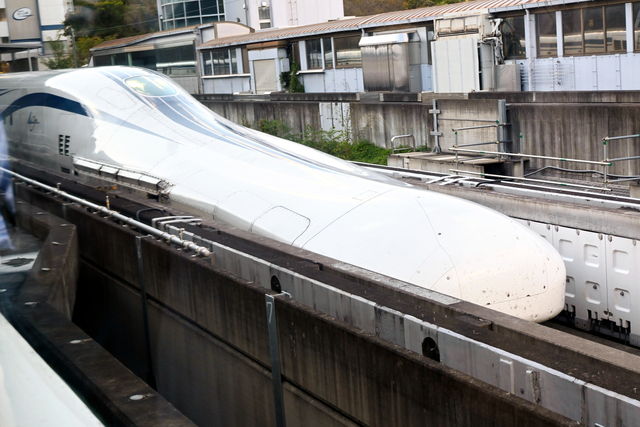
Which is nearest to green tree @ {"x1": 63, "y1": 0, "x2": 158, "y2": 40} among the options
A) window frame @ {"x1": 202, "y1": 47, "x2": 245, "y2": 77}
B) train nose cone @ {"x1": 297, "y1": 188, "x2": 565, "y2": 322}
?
train nose cone @ {"x1": 297, "y1": 188, "x2": 565, "y2": 322}

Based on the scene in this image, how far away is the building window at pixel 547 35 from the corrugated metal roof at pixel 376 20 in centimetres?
57

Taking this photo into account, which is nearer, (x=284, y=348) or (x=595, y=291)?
→ (x=284, y=348)

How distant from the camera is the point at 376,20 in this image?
88.9 feet

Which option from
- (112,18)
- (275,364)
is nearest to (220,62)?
(112,18)

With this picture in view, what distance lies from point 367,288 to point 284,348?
889 millimetres

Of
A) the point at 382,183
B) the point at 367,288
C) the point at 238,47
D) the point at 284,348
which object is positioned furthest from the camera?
the point at 238,47

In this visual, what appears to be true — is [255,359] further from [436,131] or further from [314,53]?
[314,53]

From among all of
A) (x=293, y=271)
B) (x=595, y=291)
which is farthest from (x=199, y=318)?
(x=595, y=291)

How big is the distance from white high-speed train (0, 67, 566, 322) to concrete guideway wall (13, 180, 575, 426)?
4.25 ft

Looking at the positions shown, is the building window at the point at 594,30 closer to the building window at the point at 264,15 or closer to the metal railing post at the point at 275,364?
the metal railing post at the point at 275,364

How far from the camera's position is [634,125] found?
13867 mm

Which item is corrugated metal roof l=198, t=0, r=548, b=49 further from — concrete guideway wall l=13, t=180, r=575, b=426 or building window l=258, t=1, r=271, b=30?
concrete guideway wall l=13, t=180, r=575, b=426

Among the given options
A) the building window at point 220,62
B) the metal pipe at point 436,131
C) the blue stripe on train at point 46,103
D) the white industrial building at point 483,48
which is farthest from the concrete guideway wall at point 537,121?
the building window at point 220,62

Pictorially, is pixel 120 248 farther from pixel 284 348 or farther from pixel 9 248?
pixel 9 248
